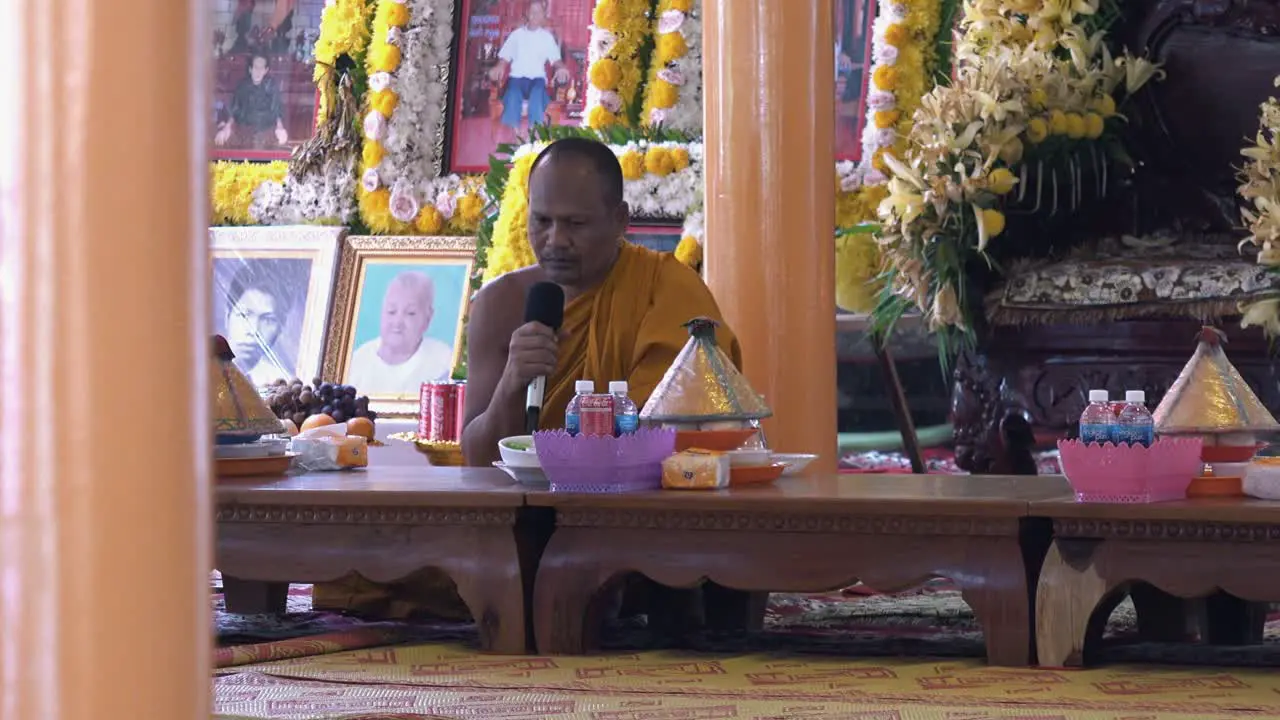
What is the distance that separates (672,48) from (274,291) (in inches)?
86.4

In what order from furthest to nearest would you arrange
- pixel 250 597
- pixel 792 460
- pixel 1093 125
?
pixel 1093 125
pixel 250 597
pixel 792 460

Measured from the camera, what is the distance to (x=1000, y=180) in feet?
16.4

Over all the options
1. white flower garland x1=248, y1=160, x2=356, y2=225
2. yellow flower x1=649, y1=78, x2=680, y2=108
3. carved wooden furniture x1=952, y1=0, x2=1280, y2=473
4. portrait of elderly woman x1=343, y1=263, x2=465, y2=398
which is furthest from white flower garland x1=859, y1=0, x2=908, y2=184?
white flower garland x1=248, y1=160, x2=356, y2=225

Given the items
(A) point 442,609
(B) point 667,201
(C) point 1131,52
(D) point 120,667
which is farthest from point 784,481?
(B) point 667,201

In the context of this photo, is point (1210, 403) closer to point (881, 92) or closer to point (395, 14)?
point (881, 92)

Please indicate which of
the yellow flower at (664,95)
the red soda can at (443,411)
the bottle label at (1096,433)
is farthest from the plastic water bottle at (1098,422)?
the yellow flower at (664,95)

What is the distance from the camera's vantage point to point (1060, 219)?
17.6ft

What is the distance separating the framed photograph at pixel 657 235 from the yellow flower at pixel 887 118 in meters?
1.09

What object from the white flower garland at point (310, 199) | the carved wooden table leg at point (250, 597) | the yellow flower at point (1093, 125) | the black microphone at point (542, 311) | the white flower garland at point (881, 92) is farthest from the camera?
the white flower garland at point (310, 199)

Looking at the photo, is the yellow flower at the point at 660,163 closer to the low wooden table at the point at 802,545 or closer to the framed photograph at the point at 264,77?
the framed photograph at the point at 264,77

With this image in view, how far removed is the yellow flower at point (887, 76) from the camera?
7414 mm

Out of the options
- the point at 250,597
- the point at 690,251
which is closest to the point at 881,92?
the point at 690,251

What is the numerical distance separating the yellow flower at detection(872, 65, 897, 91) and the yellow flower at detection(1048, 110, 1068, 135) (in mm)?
2218

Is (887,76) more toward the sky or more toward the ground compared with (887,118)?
more toward the sky
